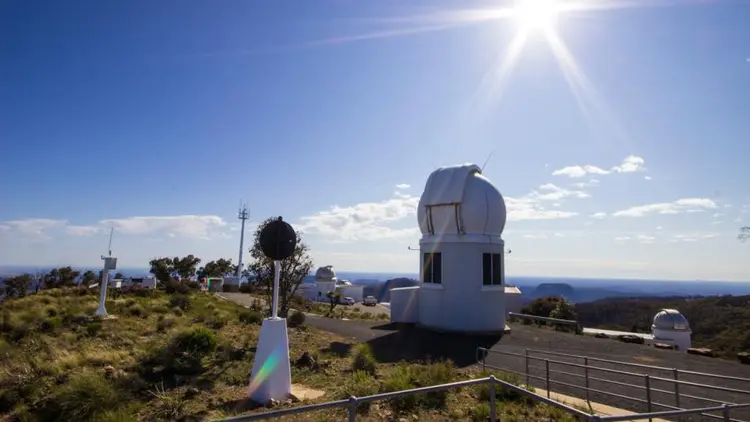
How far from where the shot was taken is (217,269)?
56.1m

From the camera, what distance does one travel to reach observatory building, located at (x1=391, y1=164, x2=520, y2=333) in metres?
17.6

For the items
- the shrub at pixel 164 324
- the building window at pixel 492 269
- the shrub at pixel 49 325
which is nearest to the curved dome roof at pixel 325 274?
the building window at pixel 492 269

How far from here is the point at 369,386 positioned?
7.61 m

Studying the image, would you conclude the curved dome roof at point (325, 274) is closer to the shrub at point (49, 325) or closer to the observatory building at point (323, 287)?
the observatory building at point (323, 287)

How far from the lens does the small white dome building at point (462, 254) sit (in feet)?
57.7

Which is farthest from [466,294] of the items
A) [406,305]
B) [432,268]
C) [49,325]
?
[49,325]

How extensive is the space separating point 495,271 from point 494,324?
2.31 metres

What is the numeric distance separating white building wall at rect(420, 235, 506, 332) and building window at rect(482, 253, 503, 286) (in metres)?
0.20

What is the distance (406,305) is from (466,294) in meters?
3.44

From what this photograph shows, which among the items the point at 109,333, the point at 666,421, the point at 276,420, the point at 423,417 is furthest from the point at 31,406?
the point at 666,421

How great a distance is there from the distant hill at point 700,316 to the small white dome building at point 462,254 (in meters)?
23.0

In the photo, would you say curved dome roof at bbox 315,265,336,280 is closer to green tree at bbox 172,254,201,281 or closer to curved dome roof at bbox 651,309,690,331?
green tree at bbox 172,254,201,281

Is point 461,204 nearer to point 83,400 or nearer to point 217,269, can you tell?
point 83,400

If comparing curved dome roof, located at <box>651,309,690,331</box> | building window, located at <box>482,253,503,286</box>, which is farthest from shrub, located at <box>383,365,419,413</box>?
curved dome roof, located at <box>651,309,690,331</box>
